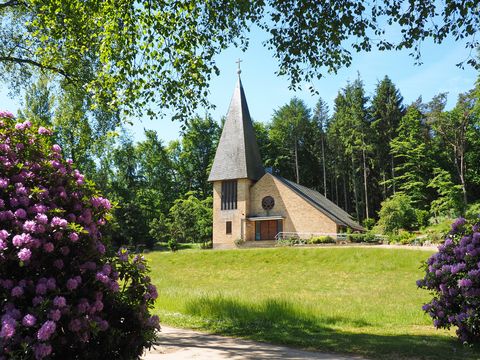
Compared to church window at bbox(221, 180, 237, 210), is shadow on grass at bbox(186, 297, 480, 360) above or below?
below

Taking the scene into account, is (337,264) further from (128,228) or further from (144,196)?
(144,196)

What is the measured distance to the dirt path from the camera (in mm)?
5637

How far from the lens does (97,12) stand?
26.9ft

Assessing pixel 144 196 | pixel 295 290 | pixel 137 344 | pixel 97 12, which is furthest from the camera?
pixel 144 196

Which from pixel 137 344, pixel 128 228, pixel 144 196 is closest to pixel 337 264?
pixel 137 344

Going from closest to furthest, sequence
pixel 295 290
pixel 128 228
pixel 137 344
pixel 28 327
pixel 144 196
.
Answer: pixel 28 327 → pixel 137 344 → pixel 295 290 → pixel 128 228 → pixel 144 196

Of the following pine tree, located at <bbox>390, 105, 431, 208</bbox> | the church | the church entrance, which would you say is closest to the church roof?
the church

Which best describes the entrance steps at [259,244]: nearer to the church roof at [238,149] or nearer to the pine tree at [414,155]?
the church roof at [238,149]

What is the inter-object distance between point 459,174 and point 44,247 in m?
47.2

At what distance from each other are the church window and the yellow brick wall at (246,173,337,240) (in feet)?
5.01

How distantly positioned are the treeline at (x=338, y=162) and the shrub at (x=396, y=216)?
343 millimetres

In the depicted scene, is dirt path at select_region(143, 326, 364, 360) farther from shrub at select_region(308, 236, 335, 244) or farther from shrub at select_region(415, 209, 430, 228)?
shrub at select_region(415, 209, 430, 228)

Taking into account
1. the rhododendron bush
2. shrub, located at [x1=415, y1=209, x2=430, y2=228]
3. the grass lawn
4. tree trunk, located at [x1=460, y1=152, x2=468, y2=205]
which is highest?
tree trunk, located at [x1=460, y1=152, x2=468, y2=205]

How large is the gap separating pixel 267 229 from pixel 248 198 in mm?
3236
